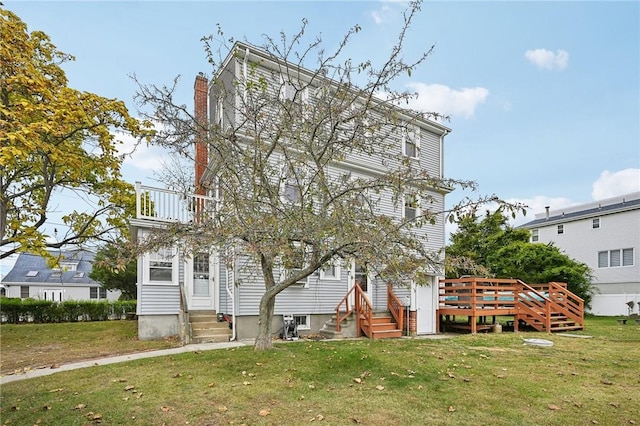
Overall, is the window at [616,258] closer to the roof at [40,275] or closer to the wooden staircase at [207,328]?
the wooden staircase at [207,328]

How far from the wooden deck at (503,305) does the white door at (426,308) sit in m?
0.30

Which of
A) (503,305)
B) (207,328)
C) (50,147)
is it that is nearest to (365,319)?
(207,328)

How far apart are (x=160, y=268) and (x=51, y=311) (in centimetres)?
1137

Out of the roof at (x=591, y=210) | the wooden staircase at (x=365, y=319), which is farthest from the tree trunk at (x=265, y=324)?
the roof at (x=591, y=210)

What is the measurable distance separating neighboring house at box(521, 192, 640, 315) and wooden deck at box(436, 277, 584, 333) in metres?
11.2

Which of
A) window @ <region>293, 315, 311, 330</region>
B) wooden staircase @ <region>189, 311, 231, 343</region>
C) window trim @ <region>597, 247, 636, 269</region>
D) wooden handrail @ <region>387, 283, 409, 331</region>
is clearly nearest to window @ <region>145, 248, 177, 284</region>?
wooden staircase @ <region>189, 311, 231, 343</region>

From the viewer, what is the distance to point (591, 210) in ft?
89.2

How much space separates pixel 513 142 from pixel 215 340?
15.3m

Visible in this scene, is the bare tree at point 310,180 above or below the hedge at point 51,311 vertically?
above

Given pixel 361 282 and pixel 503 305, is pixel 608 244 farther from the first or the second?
pixel 361 282

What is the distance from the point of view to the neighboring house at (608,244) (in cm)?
2312

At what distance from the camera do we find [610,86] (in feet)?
49.1

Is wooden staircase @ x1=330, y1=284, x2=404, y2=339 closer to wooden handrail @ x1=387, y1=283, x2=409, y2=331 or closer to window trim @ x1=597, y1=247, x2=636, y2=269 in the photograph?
wooden handrail @ x1=387, y1=283, x2=409, y2=331

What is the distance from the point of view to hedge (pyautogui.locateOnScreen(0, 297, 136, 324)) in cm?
1822
